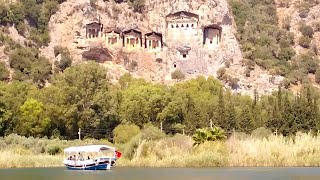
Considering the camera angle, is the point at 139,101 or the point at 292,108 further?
the point at 139,101

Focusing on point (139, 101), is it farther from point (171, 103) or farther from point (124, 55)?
point (124, 55)

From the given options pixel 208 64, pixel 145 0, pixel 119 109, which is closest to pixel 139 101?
pixel 119 109

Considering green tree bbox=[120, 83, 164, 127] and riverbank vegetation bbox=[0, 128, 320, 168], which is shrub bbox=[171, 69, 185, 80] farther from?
riverbank vegetation bbox=[0, 128, 320, 168]

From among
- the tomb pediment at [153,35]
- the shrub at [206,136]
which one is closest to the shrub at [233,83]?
the tomb pediment at [153,35]

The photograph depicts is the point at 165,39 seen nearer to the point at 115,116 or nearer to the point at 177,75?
the point at 177,75

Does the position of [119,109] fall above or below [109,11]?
below

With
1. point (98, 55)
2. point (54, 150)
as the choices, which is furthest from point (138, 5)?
point (54, 150)

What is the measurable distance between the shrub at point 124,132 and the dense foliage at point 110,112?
0.30 meters

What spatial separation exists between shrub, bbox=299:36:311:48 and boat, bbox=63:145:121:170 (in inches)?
3223

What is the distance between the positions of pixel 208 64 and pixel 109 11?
17758mm

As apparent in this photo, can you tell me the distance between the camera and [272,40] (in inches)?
4786

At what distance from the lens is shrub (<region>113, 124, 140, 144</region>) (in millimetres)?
60638

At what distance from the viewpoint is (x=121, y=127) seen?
6338 cm

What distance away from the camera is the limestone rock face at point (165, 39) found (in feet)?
337
